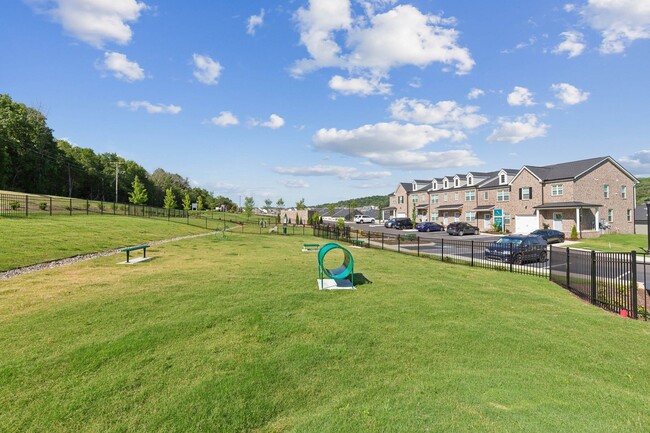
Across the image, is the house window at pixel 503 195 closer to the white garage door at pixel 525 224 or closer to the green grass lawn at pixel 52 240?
the white garage door at pixel 525 224

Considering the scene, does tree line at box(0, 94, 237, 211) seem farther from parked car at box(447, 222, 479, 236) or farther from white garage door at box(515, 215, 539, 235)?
white garage door at box(515, 215, 539, 235)

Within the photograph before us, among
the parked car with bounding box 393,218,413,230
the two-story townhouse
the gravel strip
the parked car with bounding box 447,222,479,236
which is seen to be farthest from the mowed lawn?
the parked car with bounding box 393,218,413,230

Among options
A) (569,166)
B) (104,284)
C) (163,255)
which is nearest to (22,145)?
(163,255)

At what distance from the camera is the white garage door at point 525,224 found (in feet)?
124

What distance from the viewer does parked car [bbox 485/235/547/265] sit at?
1794 centimetres

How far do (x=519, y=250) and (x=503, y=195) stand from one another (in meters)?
28.1

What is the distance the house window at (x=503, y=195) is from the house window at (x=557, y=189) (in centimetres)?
544

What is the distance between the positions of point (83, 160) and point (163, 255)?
7700cm

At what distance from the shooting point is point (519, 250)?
1833 centimetres

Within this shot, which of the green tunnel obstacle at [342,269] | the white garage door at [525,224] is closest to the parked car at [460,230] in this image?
the white garage door at [525,224]

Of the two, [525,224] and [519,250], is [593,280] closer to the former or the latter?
[519,250]

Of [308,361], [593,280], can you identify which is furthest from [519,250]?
[308,361]

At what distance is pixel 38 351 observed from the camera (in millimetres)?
4902

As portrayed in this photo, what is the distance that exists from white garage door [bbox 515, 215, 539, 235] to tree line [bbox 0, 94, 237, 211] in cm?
5907
